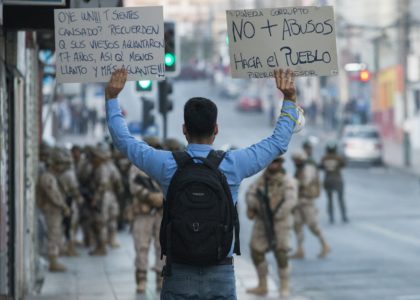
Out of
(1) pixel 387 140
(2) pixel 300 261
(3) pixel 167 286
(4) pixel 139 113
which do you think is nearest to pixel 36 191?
(2) pixel 300 261

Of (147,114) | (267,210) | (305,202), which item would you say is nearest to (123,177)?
(147,114)

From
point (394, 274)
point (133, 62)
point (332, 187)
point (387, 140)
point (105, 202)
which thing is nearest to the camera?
point (133, 62)

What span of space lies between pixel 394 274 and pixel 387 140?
47517 mm

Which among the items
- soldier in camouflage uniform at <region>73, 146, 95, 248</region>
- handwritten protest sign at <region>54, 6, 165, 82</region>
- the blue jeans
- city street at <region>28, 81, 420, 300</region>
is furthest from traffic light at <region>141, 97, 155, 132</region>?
the blue jeans

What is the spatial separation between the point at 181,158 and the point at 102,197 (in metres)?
13.6

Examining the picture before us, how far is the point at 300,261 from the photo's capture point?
60.6 feet

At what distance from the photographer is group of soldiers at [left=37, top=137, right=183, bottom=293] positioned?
14.2 m

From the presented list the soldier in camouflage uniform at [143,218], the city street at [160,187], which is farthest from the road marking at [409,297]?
the soldier in camouflage uniform at [143,218]

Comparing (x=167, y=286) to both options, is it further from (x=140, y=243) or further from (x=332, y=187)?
(x=332, y=187)

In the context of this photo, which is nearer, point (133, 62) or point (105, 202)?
point (133, 62)

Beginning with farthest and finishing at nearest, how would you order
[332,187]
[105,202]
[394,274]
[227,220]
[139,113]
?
[139,113] < [332,187] < [105,202] < [394,274] < [227,220]

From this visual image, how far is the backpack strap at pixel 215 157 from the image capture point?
6.20 m

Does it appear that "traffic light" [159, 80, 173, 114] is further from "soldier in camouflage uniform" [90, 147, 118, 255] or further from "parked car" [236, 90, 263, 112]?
"parked car" [236, 90, 263, 112]

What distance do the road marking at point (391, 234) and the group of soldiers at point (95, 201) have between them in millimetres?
4568
